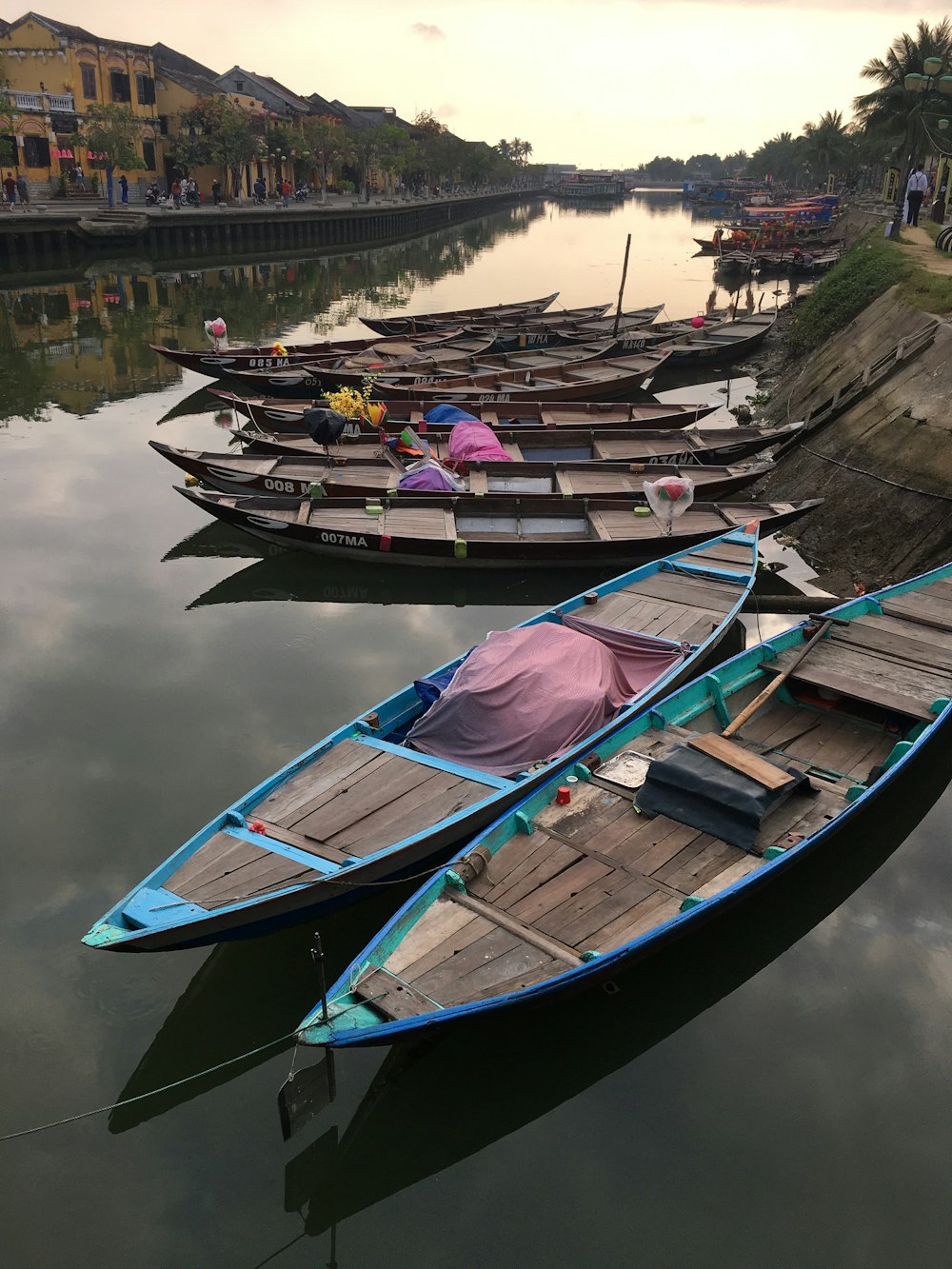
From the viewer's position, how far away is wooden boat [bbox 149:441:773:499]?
17.8 meters

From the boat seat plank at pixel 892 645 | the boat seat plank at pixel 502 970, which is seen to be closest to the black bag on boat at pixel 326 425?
the boat seat plank at pixel 892 645

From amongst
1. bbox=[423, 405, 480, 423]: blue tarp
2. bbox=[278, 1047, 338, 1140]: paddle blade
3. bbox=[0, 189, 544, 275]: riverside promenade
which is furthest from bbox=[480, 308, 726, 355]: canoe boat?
bbox=[0, 189, 544, 275]: riverside promenade

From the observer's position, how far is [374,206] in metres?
81.8

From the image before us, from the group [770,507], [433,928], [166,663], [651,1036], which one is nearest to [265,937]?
[433,928]

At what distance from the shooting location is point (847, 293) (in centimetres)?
3027

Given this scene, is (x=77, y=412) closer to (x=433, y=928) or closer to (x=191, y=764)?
(x=191, y=764)

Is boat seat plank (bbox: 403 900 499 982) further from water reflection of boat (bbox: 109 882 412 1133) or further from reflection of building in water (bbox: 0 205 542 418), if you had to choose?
reflection of building in water (bbox: 0 205 542 418)

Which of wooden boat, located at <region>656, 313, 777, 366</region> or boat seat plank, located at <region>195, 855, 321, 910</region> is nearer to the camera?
boat seat plank, located at <region>195, 855, 321, 910</region>

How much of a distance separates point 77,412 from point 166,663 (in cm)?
1570

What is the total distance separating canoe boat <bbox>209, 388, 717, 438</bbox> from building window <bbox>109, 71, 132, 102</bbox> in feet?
194

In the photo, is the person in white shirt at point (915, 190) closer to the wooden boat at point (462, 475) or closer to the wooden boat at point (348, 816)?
the wooden boat at point (462, 475)

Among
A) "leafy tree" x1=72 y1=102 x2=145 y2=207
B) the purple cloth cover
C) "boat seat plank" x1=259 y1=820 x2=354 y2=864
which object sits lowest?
"boat seat plank" x1=259 y1=820 x2=354 y2=864

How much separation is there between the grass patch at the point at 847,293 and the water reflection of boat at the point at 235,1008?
Answer: 89.3 ft

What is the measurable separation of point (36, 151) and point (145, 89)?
12884 mm
